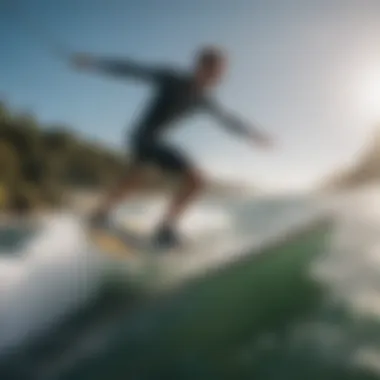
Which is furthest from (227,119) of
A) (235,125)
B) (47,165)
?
(47,165)

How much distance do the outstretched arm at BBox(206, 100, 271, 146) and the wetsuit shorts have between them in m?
0.10

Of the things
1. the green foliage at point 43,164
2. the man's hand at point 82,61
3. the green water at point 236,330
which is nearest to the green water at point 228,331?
the green water at point 236,330

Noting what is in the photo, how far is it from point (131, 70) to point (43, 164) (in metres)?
0.25

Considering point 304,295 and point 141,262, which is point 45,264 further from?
point 304,295

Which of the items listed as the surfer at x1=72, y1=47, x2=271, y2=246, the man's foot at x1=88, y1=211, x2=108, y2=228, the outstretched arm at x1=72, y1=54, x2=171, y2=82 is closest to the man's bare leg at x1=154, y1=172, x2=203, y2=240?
the surfer at x1=72, y1=47, x2=271, y2=246

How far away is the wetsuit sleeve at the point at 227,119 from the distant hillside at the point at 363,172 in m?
0.18

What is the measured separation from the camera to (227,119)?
1.52 metres

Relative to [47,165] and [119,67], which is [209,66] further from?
[47,165]

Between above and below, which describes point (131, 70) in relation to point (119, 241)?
above

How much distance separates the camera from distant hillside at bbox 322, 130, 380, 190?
1495 mm

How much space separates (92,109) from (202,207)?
292mm

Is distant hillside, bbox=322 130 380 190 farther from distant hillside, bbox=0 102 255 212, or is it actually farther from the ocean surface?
distant hillside, bbox=0 102 255 212

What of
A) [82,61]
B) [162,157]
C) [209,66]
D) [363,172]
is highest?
[82,61]

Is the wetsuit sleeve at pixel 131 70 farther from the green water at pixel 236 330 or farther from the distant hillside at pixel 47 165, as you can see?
the green water at pixel 236 330
